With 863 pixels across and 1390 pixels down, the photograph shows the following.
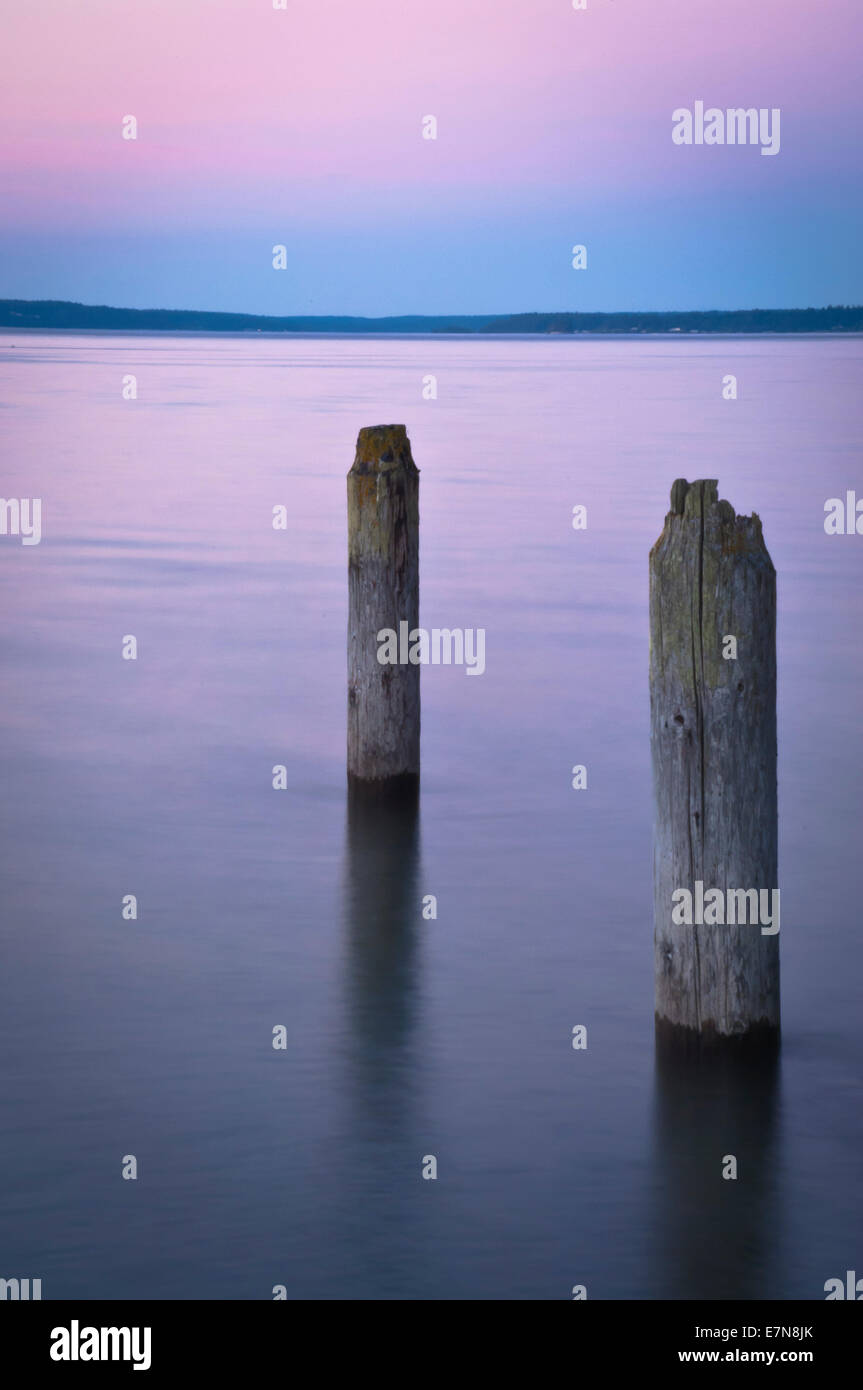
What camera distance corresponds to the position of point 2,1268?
18.4 feet

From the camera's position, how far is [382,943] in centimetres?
859

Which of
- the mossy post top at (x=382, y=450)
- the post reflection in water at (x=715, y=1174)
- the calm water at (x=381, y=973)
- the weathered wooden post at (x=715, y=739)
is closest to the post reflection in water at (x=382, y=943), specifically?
the calm water at (x=381, y=973)

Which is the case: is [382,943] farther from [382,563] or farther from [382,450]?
[382,450]

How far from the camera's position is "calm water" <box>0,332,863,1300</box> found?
5.86 metres

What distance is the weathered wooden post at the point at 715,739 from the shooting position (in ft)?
21.1

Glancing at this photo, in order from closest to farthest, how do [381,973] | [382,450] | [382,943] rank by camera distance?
[381,973]
[382,943]
[382,450]

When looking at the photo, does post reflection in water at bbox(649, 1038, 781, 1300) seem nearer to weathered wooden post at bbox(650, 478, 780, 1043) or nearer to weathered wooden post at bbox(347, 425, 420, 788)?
weathered wooden post at bbox(650, 478, 780, 1043)

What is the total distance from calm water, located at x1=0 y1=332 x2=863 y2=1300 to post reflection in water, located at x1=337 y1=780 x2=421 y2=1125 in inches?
0.9

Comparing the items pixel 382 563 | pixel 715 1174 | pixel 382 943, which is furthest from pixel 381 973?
pixel 382 563

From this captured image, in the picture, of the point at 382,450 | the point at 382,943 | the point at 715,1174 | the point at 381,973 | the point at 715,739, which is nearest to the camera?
the point at 715,1174

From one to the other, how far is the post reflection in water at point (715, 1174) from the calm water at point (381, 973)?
0.04ft

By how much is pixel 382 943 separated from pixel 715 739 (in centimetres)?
262
